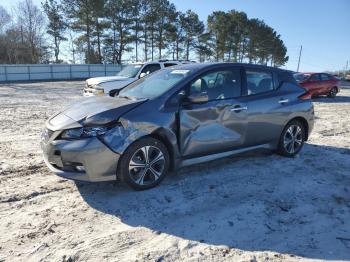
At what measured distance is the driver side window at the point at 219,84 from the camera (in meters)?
5.02

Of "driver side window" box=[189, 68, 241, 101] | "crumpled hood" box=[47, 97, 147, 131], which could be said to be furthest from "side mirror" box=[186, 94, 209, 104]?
"crumpled hood" box=[47, 97, 147, 131]

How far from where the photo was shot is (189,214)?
4.00 meters

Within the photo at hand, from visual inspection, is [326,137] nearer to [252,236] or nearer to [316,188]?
[316,188]

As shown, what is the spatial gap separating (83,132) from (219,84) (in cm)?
221

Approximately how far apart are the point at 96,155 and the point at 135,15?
43250 millimetres

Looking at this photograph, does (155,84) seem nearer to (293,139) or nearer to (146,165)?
(146,165)

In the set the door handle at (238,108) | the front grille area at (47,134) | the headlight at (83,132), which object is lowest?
the front grille area at (47,134)

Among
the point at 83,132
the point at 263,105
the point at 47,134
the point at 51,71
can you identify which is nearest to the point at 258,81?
the point at 263,105

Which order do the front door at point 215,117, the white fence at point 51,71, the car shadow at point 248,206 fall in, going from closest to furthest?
the car shadow at point 248,206 → the front door at point 215,117 → the white fence at point 51,71

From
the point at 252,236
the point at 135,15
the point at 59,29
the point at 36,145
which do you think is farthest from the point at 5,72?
the point at 252,236

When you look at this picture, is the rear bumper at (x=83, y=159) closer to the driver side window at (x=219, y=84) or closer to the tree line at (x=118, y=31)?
the driver side window at (x=219, y=84)

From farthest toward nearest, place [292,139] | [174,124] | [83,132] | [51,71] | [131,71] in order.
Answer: [51,71] < [131,71] < [292,139] < [174,124] < [83,132]

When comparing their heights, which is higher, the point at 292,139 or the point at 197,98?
the point at 197,98

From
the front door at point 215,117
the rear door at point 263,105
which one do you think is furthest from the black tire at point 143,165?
the rear door at point 263,105
